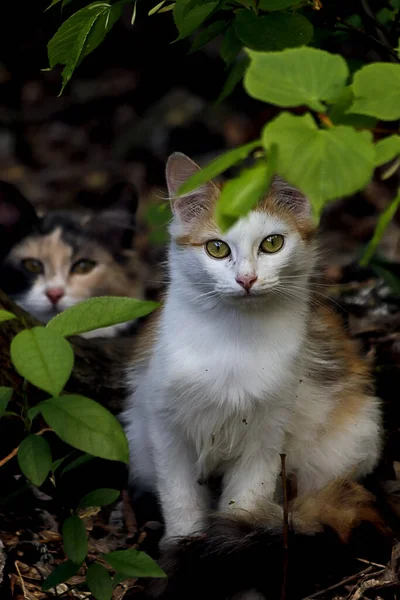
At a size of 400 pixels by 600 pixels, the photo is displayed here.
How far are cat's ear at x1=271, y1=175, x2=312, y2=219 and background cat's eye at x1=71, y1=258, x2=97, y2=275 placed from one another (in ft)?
7.58

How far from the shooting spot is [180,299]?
2.55 meters

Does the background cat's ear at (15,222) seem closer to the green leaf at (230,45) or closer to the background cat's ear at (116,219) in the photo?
the background cat's ear at (116,219)

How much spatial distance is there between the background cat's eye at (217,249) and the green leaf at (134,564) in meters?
0.85

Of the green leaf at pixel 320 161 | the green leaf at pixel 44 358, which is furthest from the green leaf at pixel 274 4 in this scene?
the green leaf at pixel 44 358

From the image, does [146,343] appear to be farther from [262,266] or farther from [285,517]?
[285,517]

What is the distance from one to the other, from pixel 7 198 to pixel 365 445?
240cm

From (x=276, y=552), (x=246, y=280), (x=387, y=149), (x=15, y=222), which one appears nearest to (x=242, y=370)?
(x=246, y=280)

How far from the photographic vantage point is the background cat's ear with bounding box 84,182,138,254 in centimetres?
480

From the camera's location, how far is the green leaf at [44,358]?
1.55 metres

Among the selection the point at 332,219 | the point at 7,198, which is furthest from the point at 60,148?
the point at 7,198

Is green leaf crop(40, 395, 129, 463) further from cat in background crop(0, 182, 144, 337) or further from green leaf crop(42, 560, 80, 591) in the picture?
cat in background crop(0, 182, 144, 337)

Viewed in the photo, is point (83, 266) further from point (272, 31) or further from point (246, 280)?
point (272, 31)

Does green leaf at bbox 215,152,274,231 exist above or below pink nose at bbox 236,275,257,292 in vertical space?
above

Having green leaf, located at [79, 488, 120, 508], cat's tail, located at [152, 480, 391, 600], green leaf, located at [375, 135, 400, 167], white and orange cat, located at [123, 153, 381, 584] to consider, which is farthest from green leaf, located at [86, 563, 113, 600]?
green leaf, located at [375, 135, 400, 167]
